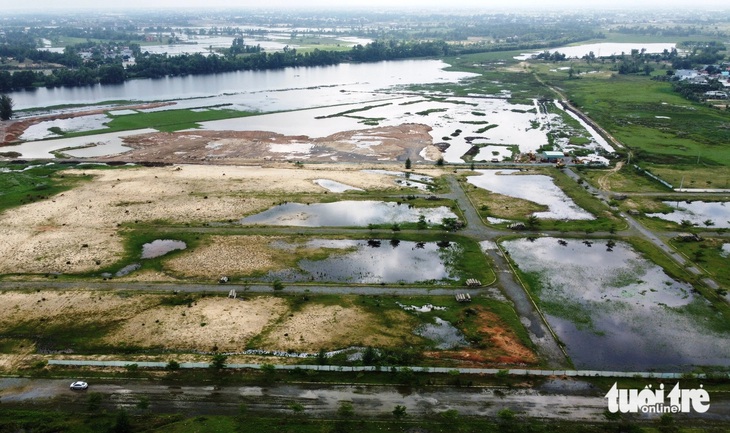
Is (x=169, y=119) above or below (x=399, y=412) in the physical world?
above

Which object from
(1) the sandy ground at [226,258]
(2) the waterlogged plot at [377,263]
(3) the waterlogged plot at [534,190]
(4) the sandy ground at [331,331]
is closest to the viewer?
(4) the sandy ground at [331,331]

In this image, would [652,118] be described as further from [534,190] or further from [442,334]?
[442,334]

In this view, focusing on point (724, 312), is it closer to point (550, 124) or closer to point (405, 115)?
point (550, 124)

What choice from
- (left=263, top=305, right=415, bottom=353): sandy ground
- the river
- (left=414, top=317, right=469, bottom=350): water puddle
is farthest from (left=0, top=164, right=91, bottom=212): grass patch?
(left=414, top=317, right=469, bottom=350): water puddle

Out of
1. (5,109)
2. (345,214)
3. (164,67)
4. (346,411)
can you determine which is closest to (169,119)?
(5,109)

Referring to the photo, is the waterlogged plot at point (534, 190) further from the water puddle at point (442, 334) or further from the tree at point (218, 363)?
the tree at point (218, 363)

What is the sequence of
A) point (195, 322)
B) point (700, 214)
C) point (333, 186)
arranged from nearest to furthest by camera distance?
point (195, 322) < point (700, 214) < point (333, 186)

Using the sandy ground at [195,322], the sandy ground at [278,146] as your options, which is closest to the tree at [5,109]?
the sandy ground at [278,146]
